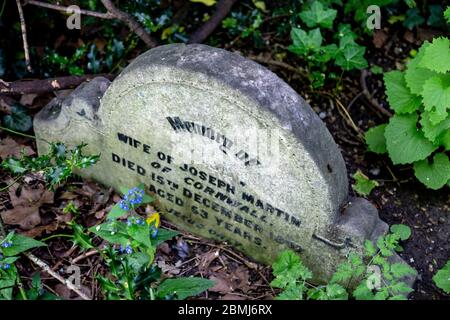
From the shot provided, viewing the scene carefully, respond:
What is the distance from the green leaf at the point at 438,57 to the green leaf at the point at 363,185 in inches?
33.7

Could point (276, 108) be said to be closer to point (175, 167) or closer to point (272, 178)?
point (272, 178)

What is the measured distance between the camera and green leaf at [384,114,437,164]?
10.2ft

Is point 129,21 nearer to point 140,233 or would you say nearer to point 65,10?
point 65,10

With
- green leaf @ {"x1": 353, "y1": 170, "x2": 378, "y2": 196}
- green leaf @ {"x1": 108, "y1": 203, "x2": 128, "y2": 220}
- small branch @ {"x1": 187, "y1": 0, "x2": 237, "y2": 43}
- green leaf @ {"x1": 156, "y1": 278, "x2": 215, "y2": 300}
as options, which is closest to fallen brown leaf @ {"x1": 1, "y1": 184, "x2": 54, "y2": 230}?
green leaf @ {"x1": 108, "y1": 203, "x2": 128, "y2": 220}

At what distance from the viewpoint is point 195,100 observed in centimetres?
250

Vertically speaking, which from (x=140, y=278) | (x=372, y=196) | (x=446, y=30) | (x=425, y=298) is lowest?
(x=425, y=298)

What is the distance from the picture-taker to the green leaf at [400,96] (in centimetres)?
312

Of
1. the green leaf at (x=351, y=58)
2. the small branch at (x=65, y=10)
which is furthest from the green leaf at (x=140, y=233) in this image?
the green leaf at (x=351, y=58)

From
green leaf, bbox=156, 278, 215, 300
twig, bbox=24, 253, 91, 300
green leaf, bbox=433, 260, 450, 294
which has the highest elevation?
green leaf, bbox=156, 278, 215, 300

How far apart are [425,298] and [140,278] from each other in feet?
5.32

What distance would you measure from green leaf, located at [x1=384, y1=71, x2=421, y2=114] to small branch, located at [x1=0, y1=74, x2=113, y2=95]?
5.63 ft

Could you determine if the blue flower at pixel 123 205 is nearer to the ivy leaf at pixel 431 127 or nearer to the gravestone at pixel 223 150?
the gravestone at pixel 223 150

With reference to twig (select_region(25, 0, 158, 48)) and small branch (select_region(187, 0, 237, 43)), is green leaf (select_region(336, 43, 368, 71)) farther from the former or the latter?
twig (select_region(25, 0, 158, 48))
